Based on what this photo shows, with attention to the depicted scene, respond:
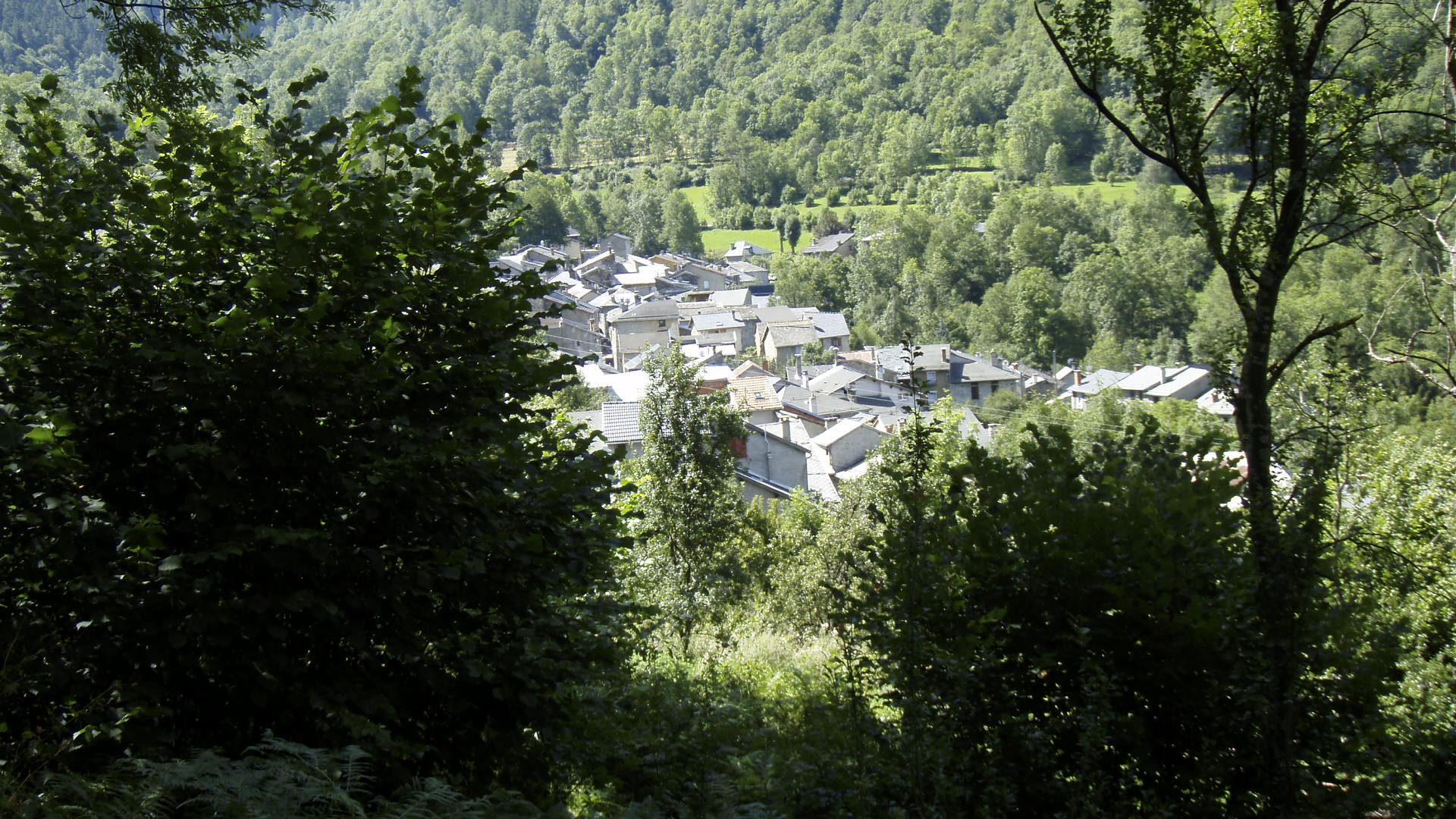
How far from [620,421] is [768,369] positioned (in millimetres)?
38906

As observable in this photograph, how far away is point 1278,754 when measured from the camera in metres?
4.31

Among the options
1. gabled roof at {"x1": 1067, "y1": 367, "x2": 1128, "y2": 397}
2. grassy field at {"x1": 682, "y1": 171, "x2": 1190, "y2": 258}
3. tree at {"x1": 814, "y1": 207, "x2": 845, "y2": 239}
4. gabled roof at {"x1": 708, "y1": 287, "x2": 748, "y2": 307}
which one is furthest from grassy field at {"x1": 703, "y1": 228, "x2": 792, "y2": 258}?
gabled roof at {"x1": 1067, "y1": 367, "x2": 1128, "y2": 397}

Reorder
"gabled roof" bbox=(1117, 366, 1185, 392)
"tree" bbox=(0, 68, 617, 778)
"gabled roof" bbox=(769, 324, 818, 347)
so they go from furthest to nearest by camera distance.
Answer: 1. "gabled roof" bbox=(769, 324, 818, 347)
2. "gabled roof" bbox=(1117, 366, 1185, 392)
3. "tree" bbox=(0, 68, 617, 778)

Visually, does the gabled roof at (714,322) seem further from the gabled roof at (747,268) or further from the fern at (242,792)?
the fern at (242,792)

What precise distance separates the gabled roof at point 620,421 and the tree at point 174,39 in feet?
70.5

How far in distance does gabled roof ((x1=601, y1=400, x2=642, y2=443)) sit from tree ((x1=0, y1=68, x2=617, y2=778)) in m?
24.2

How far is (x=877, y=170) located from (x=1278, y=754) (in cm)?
11997

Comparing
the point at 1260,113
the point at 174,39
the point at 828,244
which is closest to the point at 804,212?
the point at 828,244

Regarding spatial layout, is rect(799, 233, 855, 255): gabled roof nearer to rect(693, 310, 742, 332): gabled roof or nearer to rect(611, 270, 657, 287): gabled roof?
rect(611, 270, 657, 287): gabled roof

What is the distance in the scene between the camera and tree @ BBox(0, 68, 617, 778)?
350cm

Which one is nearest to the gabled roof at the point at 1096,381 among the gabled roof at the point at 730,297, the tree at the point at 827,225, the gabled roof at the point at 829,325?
the gabled roof at the point at 829,325

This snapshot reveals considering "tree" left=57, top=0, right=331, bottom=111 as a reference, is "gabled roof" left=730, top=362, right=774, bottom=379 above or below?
below

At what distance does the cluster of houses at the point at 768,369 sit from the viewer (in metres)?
36.5

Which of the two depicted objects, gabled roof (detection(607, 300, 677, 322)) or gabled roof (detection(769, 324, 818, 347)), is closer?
→ gabled roof (detection(607, 300, 677, 322))
